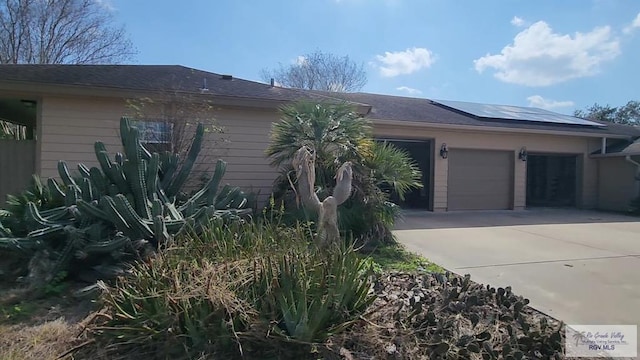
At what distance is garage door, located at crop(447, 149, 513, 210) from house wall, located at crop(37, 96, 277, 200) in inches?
260

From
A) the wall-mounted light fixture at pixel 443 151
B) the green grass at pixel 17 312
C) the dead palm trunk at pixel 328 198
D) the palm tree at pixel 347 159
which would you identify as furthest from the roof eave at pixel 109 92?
the wall-mounted light fixture at pixel 443 151

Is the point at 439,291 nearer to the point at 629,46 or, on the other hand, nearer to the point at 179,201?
the point at 179,201

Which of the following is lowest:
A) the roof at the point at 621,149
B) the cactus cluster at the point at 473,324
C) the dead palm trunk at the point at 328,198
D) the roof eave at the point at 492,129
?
the cactus cluster at the point at 473,324

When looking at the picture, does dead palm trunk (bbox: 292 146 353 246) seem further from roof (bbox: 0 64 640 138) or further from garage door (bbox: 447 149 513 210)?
garage door (bbox: 447 149 513 210)

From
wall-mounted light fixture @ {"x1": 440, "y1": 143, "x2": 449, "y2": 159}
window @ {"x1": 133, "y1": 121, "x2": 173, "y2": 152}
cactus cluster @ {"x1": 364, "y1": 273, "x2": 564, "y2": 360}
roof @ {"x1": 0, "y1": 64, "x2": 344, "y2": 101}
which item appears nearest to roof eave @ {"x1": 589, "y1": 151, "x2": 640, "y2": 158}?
wall-mounted light fixture @ {"x1": 440, "y1": 143, "x2": 449, "y2": 159}

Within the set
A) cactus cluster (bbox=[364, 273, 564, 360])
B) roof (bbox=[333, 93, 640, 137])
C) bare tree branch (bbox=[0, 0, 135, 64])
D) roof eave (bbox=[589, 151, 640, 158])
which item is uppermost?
bare tree branch (bbox=[0, 0, 135, 64])

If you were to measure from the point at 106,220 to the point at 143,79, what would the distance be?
5.62m

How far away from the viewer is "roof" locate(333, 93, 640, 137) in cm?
1234

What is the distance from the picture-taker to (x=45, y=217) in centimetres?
492

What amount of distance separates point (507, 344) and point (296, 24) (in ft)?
41.0

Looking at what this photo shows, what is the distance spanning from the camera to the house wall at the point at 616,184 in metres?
13.9

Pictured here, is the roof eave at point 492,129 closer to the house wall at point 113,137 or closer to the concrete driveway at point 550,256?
the concrete driveway at point 550,256

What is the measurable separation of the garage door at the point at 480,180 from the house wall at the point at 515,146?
227mm

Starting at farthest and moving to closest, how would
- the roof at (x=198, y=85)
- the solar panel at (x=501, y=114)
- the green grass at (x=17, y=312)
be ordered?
the solar panel at (x=501, y=114)
the roof at (x=198, y=85)
the green grass at (x=17, y=312)
